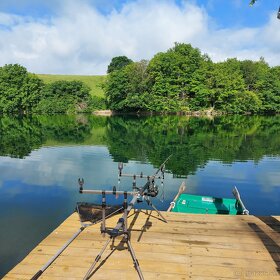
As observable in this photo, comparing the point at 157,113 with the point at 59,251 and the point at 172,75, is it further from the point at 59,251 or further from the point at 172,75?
the point at 59,251

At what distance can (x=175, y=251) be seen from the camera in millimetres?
7887

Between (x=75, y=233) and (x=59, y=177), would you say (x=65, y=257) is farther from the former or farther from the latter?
(x=59, y=177)

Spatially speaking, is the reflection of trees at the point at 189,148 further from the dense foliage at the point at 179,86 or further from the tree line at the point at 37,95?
the tree line at the point at 37,95

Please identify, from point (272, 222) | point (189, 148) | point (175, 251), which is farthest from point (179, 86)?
point (175, 251)

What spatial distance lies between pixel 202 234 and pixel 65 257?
3.78 meters

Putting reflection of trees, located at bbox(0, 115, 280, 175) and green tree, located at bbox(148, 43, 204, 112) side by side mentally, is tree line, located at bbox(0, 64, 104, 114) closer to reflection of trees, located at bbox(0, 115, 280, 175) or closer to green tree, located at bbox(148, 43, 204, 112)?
green tree, located at bbox(148, 43, 204, 112)

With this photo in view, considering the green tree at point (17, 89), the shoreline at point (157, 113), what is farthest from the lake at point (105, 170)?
the green tree at point (17, 89)

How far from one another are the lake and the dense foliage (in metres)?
42.0

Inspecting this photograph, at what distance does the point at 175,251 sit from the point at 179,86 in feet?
259

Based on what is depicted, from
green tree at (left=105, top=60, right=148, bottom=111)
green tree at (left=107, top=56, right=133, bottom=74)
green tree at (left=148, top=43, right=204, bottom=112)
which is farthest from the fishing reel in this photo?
green tree at (left=107, top=56, right=133, bottom=74)

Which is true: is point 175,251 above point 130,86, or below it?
below

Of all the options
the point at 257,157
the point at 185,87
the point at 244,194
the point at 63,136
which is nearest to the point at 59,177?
the point at 244,194

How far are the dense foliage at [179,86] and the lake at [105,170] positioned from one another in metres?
42.0

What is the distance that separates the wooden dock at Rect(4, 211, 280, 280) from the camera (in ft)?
22.6
